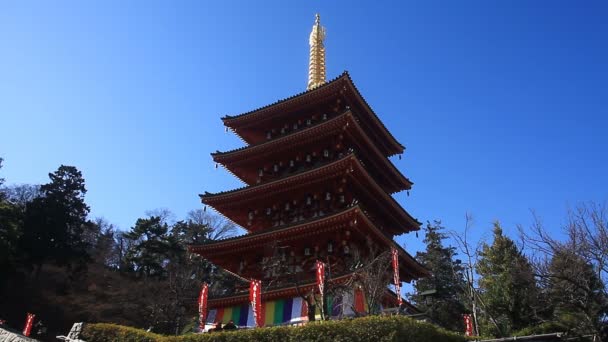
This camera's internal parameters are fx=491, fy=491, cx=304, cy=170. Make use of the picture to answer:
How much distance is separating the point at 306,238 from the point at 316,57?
1671 centimetres

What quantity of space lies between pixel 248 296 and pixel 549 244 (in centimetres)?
1167

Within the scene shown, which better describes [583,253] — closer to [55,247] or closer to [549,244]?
[549,244]

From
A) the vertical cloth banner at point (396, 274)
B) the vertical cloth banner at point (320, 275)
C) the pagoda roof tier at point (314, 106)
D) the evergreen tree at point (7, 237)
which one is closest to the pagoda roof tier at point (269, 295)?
the vertical cloth banner at point (320, 275)

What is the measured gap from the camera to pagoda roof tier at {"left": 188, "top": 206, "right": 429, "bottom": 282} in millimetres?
20203

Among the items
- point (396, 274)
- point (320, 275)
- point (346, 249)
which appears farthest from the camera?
point (346, 249)

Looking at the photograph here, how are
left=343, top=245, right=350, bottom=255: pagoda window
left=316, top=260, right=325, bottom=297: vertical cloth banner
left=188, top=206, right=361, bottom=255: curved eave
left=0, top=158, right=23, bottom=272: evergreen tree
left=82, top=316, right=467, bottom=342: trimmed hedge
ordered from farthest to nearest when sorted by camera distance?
1. left=0, top=158, right=23, bottom=272: evergreen tree
2. left=343, top=245, right=350, bottom=255: pagoda window
3. left=188, top=206, right=361, bottom=255: curved eave
4. left=316, top=260, right=325, bottom=297: vertical cloth banner
5. left=82, top=316, right=467, bottom=342: trimmed hedge

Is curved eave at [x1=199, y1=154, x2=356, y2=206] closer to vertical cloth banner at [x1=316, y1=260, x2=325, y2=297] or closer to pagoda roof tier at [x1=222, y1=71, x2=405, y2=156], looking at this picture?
pagoda roof tier at [x1=222, y1=71, x2=405, y2=156]

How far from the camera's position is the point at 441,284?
140 ft

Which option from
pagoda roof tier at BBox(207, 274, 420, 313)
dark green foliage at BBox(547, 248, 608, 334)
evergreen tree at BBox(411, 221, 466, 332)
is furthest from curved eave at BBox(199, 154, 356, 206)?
evergreen tree at BBox(411, 221, 466, 332)

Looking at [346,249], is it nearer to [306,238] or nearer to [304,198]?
[306,238]

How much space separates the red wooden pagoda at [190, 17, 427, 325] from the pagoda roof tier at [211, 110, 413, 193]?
0.05m

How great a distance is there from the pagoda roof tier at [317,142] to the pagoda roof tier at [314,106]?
162 centimetres

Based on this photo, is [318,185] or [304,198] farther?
[304,198]

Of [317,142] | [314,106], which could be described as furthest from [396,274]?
[314,106]
